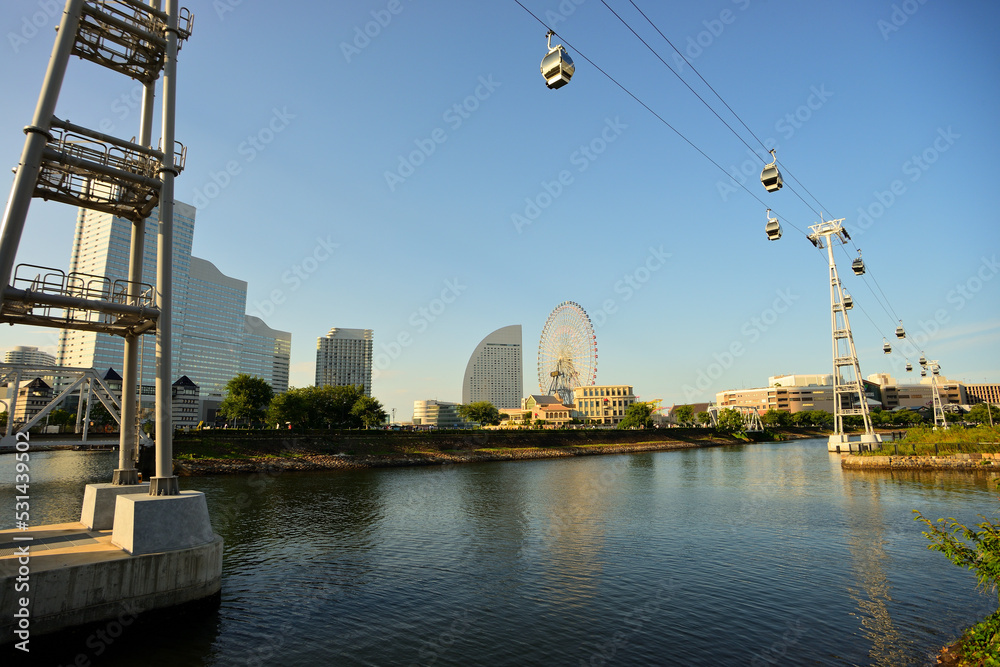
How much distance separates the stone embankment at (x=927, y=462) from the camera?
49.8m

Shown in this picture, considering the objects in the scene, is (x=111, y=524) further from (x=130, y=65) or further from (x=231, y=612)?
(x=130, y=65)

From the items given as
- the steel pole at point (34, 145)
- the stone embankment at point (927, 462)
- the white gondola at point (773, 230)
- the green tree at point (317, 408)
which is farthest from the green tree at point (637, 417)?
the steel pole at point (34, 145)

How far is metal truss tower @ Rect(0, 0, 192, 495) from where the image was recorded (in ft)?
44.1

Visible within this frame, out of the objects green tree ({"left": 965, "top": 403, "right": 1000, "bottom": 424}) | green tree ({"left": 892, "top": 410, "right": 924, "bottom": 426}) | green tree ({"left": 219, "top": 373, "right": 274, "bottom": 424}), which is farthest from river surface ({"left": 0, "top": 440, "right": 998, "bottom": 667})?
green tree ({"left": 892, "top": 410, "right": 924, "bottom": 426})

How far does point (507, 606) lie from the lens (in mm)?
16641

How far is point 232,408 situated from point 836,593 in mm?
96436

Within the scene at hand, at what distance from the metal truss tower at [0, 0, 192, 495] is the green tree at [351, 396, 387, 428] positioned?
2959 inches

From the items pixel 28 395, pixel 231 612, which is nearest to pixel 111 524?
pixel 231 612

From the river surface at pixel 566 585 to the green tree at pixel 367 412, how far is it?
52145 millimetres

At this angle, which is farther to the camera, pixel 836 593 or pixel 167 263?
pixel 836 593

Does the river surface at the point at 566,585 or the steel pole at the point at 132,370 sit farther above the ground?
the steel pole at the point at 132,370

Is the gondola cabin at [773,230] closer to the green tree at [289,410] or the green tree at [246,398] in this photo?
the green tree at [289,410]

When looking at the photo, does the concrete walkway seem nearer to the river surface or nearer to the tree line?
the river surface

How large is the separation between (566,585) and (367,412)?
258 feet
